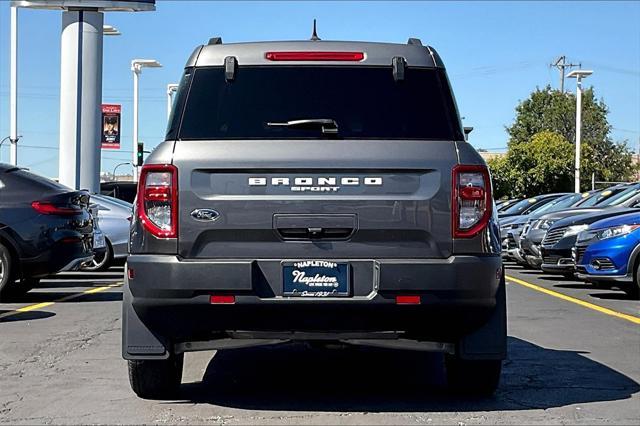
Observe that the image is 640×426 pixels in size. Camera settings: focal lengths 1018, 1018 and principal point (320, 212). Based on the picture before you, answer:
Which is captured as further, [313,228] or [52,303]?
[52,303]

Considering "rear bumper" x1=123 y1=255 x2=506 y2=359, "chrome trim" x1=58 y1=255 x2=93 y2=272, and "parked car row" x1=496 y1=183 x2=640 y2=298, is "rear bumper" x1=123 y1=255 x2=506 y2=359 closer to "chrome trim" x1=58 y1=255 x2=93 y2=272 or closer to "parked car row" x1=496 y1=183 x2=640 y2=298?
"chrome trim" x1=58 y1=255 x2=93 y2=272

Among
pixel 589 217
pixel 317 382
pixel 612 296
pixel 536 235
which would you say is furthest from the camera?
pixel 536 235

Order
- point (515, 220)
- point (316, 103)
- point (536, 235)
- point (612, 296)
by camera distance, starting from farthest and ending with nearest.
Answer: point (515, 220) < point (536, 235) < point (612, 296) < point (316, 103)

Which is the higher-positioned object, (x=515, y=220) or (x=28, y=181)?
(x=28, y=181)

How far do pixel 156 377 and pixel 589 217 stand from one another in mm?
10853

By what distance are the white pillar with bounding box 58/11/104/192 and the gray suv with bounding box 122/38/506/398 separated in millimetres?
24816

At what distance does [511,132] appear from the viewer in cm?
10188

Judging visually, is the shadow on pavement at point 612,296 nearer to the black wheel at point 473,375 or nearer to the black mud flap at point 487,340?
the black wheel at point 473,375

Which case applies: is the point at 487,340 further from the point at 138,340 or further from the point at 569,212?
the point at 569,212

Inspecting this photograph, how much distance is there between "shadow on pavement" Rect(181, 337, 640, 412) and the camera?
20.9 feet

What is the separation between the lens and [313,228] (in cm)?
560

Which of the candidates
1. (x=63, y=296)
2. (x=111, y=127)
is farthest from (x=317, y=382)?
(x=111, y=127)

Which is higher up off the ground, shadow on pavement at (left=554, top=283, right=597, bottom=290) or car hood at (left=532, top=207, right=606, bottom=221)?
car hood at (left=532, top=207, right=606, bottom=221)

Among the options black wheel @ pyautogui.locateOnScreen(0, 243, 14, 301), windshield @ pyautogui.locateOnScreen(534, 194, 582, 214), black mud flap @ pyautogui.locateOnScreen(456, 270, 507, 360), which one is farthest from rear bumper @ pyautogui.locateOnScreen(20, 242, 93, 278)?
windshield @ pyautogui.locateOnScreen(534, 194, 582, 214)
